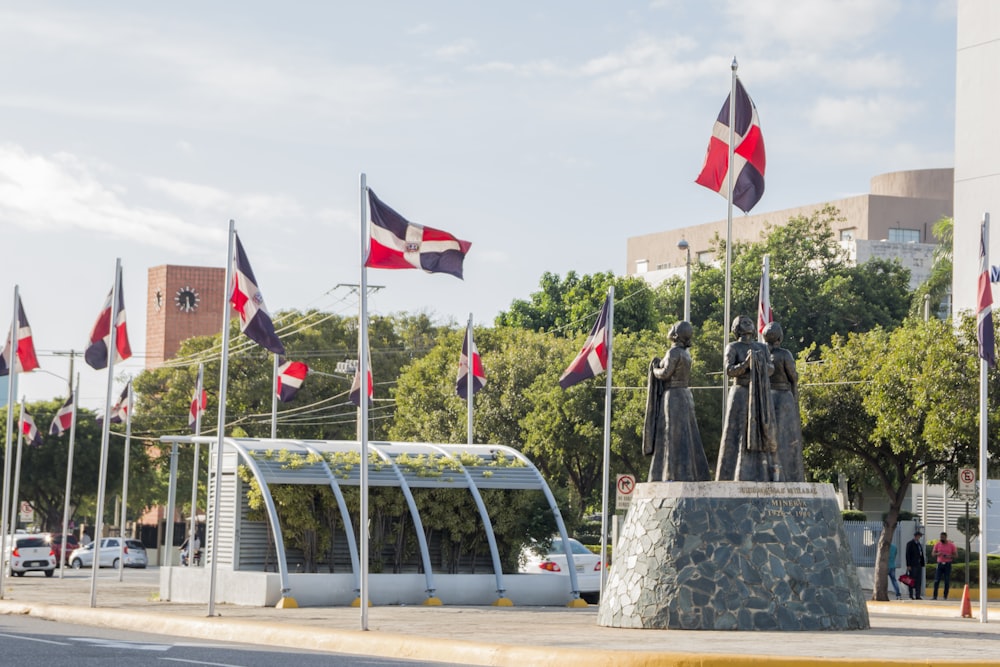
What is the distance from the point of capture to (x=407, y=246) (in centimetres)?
2083

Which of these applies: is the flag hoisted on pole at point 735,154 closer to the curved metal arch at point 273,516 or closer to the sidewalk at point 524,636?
the sidewalk at point 524,636

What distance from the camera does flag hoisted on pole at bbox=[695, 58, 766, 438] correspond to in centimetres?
2588

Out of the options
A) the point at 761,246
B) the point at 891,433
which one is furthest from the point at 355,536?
the point at 761,246

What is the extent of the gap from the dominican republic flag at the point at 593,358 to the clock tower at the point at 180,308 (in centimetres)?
8081

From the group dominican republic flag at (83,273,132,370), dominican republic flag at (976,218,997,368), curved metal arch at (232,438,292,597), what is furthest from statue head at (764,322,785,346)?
dominican republic flag at (83,273,132,370)

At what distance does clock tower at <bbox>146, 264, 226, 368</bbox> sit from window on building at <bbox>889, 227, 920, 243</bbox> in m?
45.5

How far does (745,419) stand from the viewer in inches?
826

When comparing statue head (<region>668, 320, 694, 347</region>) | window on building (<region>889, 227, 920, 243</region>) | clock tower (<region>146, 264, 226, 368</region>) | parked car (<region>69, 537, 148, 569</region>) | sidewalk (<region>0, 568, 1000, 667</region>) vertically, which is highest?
window on building (<region>889, 227, 920, 243</region>)

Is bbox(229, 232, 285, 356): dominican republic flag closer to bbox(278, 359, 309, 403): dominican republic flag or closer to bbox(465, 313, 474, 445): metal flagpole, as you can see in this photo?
bbox(465, 313, 474, 445): metal flagpole

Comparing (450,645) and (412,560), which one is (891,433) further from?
(450,645)

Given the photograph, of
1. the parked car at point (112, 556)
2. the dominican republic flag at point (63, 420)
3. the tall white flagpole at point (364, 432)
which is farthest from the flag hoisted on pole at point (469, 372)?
the parked car at point (112, 556)

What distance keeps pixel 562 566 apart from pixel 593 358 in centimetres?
493

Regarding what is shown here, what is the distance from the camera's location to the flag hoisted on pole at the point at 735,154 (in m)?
25.9

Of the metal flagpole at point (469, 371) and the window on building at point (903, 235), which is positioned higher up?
the window on building at point (903, 235)
